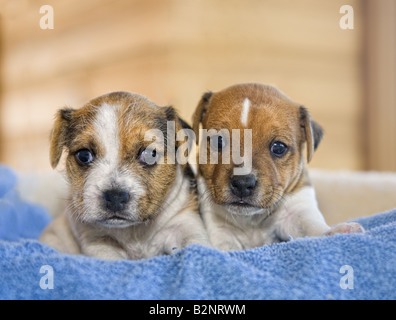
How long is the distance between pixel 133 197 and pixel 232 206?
22.7 inches

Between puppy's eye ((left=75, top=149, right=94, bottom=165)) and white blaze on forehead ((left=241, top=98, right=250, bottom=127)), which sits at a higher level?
white blaze on forehead ((left=241, top=98, right=250, bottom=127))

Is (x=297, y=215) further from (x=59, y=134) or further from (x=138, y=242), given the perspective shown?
(x=59, y=134)

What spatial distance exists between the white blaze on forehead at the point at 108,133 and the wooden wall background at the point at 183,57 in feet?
7.32

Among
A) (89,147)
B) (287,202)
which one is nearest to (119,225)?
(89,147)

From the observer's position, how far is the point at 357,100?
24.4ft

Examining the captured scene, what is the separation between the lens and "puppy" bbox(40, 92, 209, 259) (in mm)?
2752

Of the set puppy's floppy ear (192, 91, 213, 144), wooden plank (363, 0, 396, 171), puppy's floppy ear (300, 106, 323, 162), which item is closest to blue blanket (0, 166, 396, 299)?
puppy's floppy ear (300, 106, 323, 162)

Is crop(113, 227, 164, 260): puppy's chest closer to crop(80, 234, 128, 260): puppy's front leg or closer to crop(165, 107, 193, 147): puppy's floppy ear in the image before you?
crop(80, 234, 128, 260): puppy's front leg

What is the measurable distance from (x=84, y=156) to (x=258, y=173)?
1.01 metres

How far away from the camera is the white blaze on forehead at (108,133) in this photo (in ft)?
9.29

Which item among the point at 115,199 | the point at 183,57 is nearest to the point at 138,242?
the point at 115,199

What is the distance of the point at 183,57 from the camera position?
5727 mm

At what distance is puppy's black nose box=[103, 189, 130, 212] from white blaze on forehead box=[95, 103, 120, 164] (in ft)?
0.69
